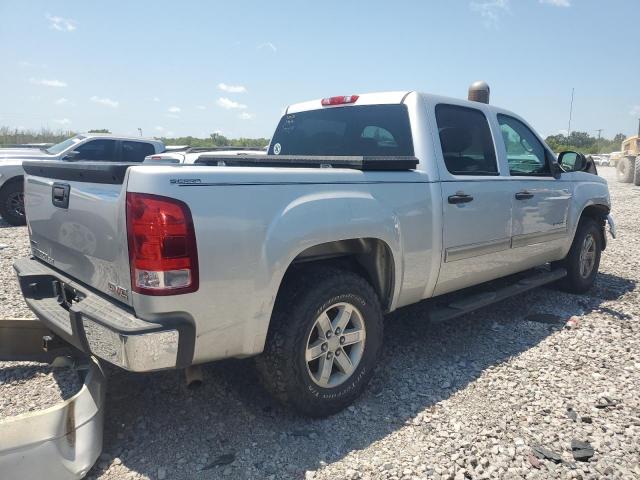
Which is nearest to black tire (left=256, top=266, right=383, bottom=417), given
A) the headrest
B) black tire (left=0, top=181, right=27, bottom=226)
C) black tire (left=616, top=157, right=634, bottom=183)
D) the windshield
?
the headrest

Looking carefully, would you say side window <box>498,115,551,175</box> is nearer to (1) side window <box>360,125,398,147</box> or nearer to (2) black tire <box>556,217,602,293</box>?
(2) black tire <box>556,217,602,293</box>

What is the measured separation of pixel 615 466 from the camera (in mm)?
2584

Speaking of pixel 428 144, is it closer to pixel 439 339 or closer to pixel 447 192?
pixel 447 192

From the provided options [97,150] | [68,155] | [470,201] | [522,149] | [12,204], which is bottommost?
[12,204]

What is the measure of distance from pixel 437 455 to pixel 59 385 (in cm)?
239

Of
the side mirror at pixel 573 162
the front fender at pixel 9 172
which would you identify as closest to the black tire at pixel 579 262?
the side mirror at pixel 573 162

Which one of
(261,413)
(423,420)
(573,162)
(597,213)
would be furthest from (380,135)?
(597,213)

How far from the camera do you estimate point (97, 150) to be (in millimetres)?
10945

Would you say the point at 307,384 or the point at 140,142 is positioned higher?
the point at 140,142

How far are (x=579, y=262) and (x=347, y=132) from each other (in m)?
3.11

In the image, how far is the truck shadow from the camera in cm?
257

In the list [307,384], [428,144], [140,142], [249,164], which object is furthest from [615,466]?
[140,142]

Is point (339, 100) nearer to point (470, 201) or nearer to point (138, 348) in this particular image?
point (470, 201)

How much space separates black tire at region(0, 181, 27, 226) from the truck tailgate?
23.1ft
